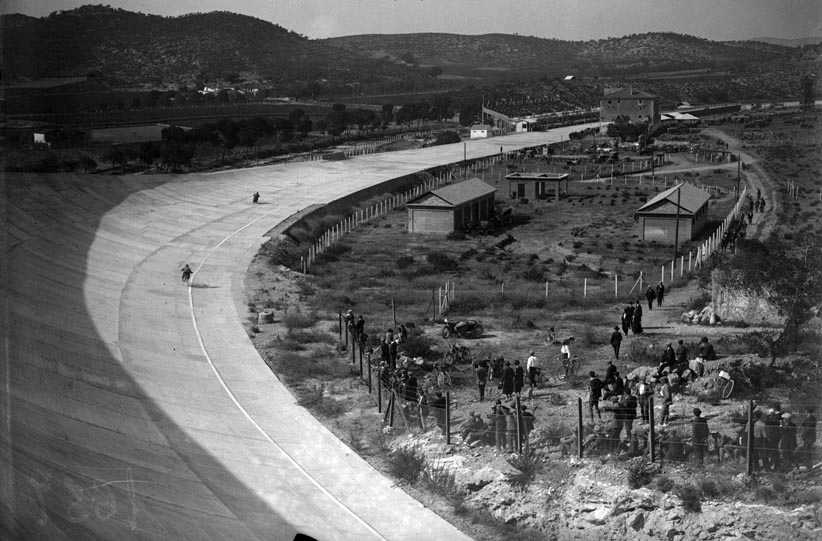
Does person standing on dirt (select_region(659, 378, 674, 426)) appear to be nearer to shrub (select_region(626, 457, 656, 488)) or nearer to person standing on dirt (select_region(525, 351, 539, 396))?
shrub (select_region(626, 457, 656, 488))

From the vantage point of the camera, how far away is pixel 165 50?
59.5ft

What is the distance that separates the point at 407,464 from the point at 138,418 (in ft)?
8.22

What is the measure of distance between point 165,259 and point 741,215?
16.3m

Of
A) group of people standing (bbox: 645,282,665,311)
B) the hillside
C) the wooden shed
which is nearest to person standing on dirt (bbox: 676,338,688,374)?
group of people standing (bbox: 645,282,665,311)

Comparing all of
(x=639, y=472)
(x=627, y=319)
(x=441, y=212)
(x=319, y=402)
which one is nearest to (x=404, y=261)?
(x=441, y=212)

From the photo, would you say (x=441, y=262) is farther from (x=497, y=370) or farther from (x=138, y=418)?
(x=138, y=418)

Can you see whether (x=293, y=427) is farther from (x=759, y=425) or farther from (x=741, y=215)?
(x=741, y=215)

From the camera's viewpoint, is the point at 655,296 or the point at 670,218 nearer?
the point at 655,296

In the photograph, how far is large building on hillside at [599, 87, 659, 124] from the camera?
190 feet

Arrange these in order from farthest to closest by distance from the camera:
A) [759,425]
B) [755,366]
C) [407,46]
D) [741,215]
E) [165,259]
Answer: [741,215], [407,46], [165,259], [755,366], [759,425]

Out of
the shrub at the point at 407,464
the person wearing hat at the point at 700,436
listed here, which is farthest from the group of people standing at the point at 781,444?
the shrub at the point at 407,464

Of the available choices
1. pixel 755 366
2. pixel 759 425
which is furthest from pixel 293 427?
pixel 755 366

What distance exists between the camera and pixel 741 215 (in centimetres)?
2780

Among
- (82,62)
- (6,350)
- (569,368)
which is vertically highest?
(82,62)
